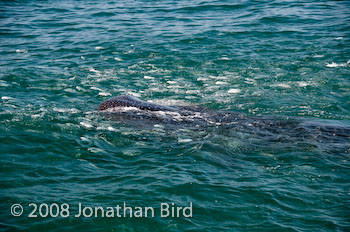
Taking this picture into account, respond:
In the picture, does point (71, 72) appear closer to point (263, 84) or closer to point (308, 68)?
point (263, 84)

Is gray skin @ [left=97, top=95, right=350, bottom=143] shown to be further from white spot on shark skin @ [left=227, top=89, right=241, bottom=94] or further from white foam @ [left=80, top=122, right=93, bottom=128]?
white spot on shark skin @ [left=227, top=89, right=241, bottom=94]

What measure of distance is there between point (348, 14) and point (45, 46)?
15.2 metres

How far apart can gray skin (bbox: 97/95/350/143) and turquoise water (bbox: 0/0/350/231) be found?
0.27 m

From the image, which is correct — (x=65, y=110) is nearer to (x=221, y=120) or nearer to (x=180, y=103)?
(x=180, y=103)

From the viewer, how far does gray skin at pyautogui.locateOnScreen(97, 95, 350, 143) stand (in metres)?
10.5

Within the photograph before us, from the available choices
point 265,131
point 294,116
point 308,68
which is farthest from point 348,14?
point 265,131

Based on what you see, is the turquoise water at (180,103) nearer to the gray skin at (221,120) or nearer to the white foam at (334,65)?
the white foam at (334,65)

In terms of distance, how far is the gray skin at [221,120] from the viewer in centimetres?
1054

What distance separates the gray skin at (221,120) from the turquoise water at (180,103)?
27cm

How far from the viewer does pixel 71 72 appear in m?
16.7

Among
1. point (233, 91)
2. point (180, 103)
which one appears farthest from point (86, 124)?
point (233, 91)

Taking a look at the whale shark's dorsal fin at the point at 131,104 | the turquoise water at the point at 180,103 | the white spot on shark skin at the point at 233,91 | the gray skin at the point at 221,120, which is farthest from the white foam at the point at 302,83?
the whale shark's dorsal fin at the point at 131,104

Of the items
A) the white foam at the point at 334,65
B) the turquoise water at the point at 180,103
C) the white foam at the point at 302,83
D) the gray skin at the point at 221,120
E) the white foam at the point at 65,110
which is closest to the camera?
the turquoise water at the point at 180,103

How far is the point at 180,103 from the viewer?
13.5 m
